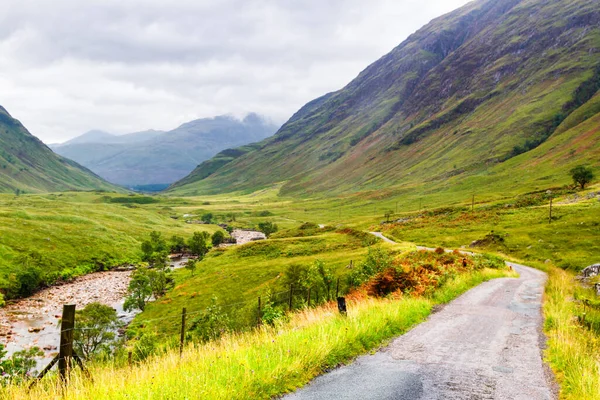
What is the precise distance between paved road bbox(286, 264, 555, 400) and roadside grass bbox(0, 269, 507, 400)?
1.96 ft

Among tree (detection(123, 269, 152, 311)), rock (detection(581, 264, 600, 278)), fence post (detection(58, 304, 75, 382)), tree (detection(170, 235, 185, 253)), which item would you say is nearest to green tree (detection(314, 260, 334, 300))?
rock (detection(581, 264, 600, 278))

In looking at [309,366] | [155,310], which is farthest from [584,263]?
[155,310]

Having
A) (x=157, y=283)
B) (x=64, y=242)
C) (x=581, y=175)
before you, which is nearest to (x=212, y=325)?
(x=157, y=283)

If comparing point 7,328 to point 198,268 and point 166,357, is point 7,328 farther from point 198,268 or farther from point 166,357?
point 166,357

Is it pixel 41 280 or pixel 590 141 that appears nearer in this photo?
pixel 41 280

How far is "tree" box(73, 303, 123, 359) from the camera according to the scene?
47.5 meters

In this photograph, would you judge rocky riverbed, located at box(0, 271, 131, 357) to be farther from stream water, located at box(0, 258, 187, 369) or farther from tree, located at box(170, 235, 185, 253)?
tree, located at box(170, 235, 185, 253)

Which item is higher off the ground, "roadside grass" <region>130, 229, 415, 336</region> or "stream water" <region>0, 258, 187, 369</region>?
"roadside grass" <region>130, 229, 415, 336</region>

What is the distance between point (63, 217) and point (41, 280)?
204 feet

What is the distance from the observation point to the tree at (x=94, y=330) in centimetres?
4747

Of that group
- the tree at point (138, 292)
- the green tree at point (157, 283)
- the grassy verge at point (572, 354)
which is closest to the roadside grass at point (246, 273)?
the tree at point (138, 292)

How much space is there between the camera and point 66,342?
10141mm

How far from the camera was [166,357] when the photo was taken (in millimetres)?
12203

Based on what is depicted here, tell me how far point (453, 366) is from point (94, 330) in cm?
5005
